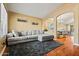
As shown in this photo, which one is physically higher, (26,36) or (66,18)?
(66,18)

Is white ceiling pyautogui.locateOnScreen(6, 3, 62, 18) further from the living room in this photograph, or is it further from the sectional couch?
the sectional couch

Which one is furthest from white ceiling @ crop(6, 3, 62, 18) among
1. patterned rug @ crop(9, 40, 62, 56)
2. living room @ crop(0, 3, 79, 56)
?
patterned rug @ crop(9, 40, 62, 56)

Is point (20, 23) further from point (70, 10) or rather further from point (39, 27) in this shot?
point (70, 10)

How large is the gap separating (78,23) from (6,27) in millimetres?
1544

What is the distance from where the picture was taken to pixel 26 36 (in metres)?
2.19

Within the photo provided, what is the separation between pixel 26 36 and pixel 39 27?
35 centimetres

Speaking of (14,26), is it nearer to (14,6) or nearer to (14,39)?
(14,39)

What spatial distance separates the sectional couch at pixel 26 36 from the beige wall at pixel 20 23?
89 mm

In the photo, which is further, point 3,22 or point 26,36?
point 26,36

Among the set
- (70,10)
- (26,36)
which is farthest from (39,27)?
(70,10)

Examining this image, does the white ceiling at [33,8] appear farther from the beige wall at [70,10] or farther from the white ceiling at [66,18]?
→ the white ceiling at [66,18]

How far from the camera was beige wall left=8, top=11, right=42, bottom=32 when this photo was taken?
6.81ft

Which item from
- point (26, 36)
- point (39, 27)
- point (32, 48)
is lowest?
point (32, 48)

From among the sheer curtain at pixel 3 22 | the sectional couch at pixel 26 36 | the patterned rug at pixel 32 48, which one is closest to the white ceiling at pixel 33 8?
the sheer curtain at pixel 3 22
